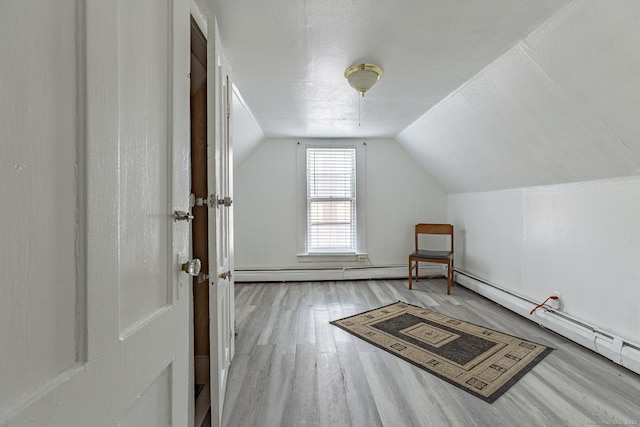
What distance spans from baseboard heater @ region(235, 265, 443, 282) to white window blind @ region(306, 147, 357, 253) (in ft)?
0.98

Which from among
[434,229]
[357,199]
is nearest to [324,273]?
[357,199]

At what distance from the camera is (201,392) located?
5.79ft

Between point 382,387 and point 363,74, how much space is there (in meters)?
2.09

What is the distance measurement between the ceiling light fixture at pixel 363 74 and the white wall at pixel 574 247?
185cm

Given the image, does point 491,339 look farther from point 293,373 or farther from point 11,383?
point 11,383

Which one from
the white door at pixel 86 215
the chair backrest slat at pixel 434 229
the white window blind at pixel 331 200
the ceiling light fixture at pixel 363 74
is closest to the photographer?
the white door at pixel 86 215

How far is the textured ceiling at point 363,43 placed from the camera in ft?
4.97

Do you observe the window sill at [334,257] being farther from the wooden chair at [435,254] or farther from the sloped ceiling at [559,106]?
the sloped ceiling at [559,106]

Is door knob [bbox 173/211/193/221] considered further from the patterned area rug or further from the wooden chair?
the wooden chair

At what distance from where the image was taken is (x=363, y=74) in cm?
210

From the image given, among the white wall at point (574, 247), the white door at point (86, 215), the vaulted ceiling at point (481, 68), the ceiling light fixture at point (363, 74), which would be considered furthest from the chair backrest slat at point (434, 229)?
the white door at point (86, 215)

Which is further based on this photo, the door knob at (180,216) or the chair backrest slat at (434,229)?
the chair backrest slat at (434,229)

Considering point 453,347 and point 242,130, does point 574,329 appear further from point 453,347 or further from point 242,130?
point 242,130

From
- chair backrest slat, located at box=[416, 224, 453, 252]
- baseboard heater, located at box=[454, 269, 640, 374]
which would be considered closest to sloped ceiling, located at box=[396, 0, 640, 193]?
chair backrest slat, located at box=[416, 224, 453, 252]
